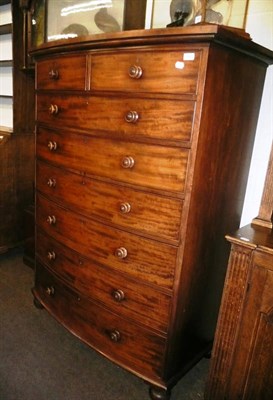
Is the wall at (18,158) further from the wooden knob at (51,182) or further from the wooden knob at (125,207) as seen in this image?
the wooden knob at (125,207)

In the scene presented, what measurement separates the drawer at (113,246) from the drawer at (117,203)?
0.05m

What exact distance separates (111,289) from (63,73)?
1.03 m

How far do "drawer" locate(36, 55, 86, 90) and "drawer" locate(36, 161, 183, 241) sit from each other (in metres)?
0.40

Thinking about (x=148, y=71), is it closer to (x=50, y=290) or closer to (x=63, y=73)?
(x=63, y=73)

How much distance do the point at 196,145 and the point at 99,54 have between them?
55 centimetres

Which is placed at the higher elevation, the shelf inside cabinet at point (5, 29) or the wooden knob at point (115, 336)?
the shelf inside cabinet at point (5, 29)

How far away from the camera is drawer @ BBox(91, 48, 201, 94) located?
39.7 inches

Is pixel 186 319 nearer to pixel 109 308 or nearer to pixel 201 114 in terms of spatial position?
pixel 109 308

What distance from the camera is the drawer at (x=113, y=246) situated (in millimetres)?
1217

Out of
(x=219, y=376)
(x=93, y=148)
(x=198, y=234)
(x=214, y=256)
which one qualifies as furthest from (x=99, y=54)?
(x=219, y=376)

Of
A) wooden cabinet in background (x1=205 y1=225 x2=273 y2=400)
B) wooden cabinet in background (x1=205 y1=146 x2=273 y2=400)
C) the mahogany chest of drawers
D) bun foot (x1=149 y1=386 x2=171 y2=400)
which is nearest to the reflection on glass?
the mahogany chest of drawers

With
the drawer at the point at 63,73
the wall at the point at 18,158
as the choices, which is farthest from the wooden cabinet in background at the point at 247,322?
the wall at the point at 18,158

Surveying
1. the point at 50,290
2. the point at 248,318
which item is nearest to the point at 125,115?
the point at 248,318

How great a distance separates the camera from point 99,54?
1.20m
